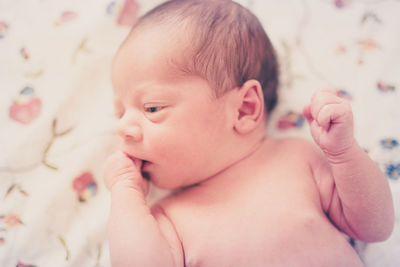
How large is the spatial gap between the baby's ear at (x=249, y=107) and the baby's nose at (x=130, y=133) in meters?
0.30

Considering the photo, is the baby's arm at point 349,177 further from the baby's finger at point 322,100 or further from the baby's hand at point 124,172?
the baby's hand at point 124,172

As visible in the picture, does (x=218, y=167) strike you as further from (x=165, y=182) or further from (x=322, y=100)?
(x=322, y=100)

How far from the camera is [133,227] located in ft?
3.29

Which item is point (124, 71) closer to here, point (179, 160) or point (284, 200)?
point (179, 160)

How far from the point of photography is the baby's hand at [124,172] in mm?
1100

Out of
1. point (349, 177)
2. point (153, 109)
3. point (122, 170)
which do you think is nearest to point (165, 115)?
point (153, 109)

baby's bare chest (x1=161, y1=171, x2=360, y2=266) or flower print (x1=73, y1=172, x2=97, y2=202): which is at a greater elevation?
baby's bare chest (x1=161, y1=171, x2=360, y2=266)

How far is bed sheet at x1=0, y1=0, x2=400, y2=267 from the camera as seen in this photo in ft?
4.12

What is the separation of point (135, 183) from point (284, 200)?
452 millimetres

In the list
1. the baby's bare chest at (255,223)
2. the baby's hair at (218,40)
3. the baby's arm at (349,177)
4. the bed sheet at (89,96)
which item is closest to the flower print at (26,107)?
the bed sheet at (89,96)

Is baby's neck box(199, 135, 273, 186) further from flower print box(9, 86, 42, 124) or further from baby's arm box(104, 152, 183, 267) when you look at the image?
flower print box(9, 86, 42, 124)

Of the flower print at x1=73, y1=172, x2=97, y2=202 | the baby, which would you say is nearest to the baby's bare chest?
the baby

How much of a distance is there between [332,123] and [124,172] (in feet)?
2.02

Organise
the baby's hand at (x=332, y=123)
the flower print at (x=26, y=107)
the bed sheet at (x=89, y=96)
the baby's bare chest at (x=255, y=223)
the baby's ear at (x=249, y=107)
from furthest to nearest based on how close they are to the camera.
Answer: the flower print at (x=26, y=107) < the bed sheet at (x=89, y=96) < the baby's ear at (x=249, y=107) < the baby's bare chest at (x=255, y=223) < the baby's hand at (x=332, y=123)
